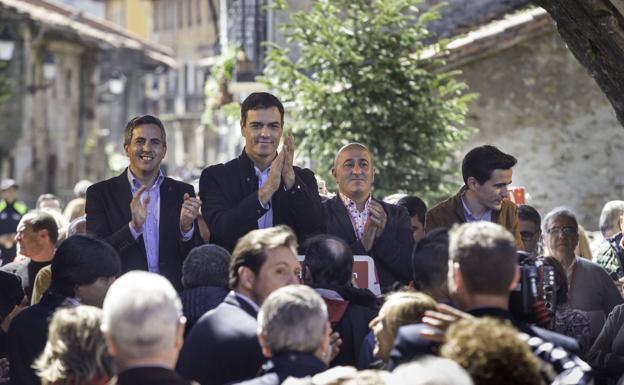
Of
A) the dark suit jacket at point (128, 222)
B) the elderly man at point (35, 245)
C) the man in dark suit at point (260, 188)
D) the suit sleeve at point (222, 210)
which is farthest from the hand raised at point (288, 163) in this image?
the elderly man at point (35, 245)

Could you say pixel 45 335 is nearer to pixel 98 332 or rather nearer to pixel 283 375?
pixel 98 332

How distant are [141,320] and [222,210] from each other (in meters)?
3.41

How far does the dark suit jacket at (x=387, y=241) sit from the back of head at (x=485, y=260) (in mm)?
2843

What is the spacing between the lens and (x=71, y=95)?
4425 centimetres

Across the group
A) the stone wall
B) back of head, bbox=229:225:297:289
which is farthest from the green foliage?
back of head, bbox=229:225:297:289

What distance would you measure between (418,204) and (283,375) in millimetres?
5175

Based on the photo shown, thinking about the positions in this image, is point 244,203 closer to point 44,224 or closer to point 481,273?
point 44,224

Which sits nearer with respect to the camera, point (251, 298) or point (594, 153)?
point (251, 298)

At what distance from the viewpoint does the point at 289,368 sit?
5930 millimetres

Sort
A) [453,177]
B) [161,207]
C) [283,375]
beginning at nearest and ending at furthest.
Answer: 1. [283,375]
2. [161,207]
3. [453,177]

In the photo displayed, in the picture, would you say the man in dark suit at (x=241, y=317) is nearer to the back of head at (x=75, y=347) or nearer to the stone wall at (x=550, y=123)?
the back of head at (x=75, y=347)

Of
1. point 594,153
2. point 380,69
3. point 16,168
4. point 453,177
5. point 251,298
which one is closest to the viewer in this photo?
point 251,298

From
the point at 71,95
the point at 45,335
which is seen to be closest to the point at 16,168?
the point at 71,95

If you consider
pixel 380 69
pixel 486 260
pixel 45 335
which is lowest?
pixel 45 335
